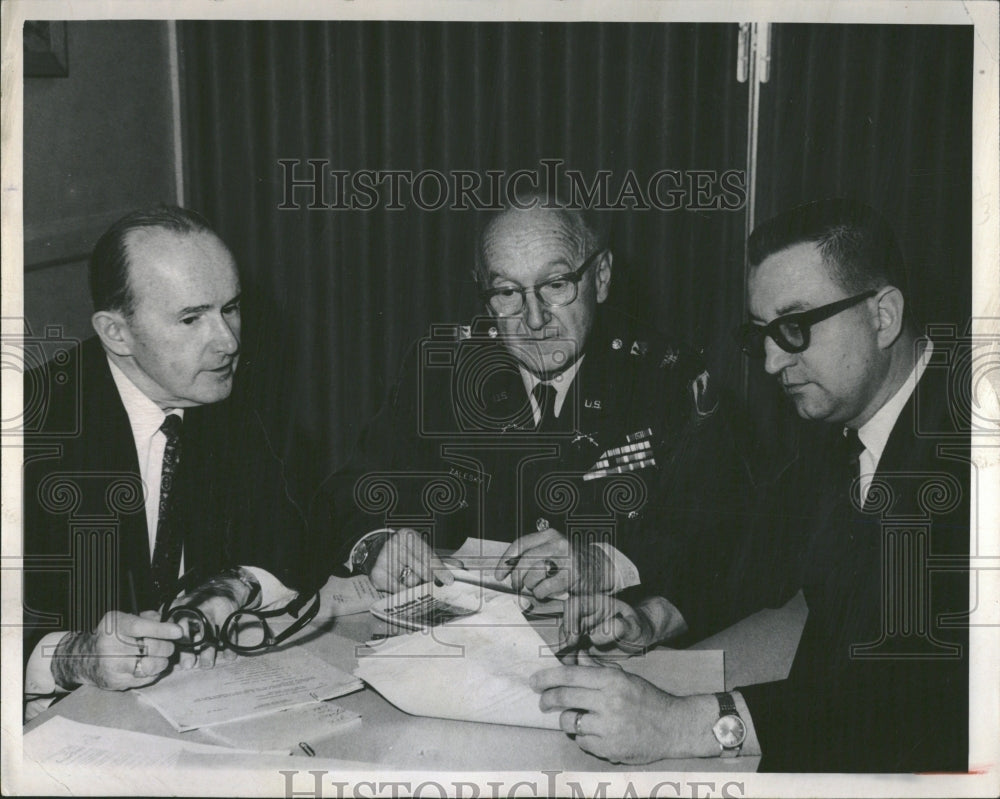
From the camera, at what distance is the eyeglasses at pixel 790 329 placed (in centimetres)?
202

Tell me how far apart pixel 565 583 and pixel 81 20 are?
1.52 m

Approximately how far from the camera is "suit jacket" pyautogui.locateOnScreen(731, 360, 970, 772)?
204cm

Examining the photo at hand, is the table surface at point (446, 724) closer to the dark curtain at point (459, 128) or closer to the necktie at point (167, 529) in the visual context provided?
the necktie at point (167, 529)

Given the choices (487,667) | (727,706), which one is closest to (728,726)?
(727,706)

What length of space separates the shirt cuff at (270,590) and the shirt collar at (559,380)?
64cm

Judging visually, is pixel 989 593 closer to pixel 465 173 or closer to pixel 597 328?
pixel 597 328

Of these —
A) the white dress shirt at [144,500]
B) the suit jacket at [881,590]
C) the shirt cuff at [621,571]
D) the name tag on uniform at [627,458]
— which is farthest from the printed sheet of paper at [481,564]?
the suit jacket at [881,590]

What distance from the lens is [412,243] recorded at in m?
2.07

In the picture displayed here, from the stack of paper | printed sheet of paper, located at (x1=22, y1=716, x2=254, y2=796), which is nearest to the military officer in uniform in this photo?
the stack of paper

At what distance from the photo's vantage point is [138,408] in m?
2.06

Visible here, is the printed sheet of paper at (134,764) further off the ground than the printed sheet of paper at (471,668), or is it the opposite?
the printed sheet of paper at (471,668)

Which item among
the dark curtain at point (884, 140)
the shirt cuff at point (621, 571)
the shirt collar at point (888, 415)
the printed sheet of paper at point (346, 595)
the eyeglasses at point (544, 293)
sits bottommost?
the printed sheet of paper at point (346, 595)

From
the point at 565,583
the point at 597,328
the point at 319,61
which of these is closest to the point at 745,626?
the point at 565,583

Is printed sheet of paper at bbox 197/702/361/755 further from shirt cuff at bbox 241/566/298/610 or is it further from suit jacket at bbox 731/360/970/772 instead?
suit jacket at bbox 731/360/970/772
